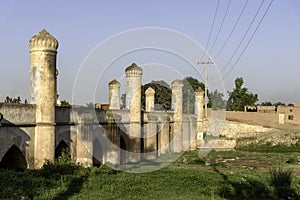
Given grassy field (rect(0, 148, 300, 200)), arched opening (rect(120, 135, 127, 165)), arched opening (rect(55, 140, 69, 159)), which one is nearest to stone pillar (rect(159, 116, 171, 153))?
arched opening (rect(120, 135, 127, 165))

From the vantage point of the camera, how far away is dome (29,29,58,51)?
14375 millimetres

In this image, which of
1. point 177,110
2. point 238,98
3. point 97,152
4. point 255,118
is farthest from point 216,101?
point 97,152

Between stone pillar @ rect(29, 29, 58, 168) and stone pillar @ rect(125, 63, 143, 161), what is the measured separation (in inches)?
319

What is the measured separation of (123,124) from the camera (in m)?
21.4

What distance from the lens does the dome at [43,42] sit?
14.4m

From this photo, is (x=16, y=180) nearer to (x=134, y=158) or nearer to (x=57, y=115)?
(x=57, y=115)

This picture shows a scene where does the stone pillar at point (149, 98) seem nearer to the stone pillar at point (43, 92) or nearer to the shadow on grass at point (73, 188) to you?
the stone pillar at point (43, 92)

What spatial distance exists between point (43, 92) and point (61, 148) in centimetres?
255

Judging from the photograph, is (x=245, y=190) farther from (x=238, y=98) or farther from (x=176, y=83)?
(x=238, y=98)

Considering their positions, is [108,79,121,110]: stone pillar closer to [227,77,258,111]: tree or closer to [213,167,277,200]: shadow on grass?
[213,167,277,200]: shadow on grass

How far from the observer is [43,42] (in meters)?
14.4

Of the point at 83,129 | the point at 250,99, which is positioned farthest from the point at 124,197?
the point at 250,99

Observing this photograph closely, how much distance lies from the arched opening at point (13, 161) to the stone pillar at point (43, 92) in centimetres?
42

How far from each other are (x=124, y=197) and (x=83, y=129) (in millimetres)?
5491
